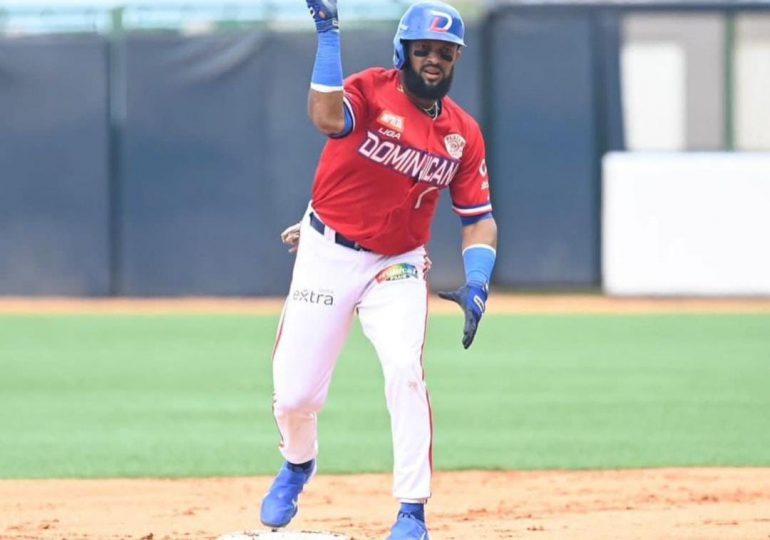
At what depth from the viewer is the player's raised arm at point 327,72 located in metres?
5.40

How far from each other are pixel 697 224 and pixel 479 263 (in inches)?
497

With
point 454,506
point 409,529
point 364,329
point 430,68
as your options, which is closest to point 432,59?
point 430,68

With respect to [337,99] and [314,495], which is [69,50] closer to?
[314,495]

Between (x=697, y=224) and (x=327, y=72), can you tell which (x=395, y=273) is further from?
(x=697, y=224)

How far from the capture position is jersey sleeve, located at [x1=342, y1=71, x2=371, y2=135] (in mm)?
5609

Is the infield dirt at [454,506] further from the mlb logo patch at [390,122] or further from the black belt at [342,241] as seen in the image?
the mlb logo patch at [390,122]

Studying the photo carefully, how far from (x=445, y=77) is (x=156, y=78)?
13.9 m

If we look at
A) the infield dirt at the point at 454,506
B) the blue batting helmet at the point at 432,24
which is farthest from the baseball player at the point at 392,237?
the infield dirt at the point at 454,506

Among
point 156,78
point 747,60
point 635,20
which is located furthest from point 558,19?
point 156,78

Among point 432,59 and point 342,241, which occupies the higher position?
point 432,59

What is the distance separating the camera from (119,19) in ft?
63.1

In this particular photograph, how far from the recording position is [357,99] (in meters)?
5.66

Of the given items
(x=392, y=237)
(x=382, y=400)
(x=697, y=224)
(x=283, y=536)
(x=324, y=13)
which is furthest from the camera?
(x=697, y=224)

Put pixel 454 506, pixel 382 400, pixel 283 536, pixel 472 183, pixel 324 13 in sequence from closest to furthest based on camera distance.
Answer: pixel 324 13 → pixel 283 536 → pixel 472 183 → pixel 454 506 → pixel 382 400
